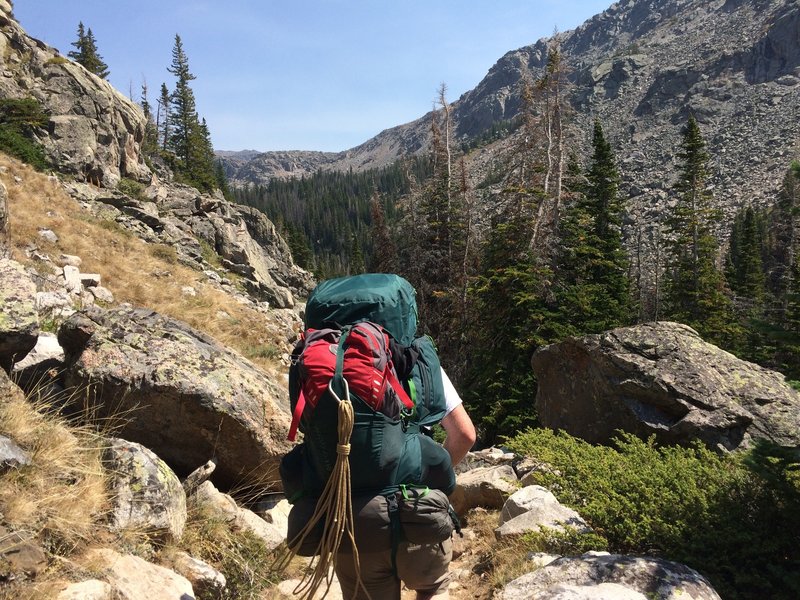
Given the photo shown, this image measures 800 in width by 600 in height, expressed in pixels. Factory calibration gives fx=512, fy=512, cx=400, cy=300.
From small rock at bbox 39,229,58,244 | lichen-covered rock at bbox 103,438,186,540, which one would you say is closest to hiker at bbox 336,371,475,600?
lichen-covered rock at bbox 103,438,186,540

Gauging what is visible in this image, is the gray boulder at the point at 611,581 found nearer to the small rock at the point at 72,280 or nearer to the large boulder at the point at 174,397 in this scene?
the large boulder at the point at 174,397

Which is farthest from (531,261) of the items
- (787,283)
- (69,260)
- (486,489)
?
(787,283)

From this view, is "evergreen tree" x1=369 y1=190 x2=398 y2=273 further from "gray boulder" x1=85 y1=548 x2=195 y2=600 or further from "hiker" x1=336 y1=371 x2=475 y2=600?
"hiker" x1=336 y1=371 x2=475 y2=600

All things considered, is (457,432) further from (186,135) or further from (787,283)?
(186,135)

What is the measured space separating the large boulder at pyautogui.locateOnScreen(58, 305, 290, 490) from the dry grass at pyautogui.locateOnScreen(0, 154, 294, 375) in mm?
5810

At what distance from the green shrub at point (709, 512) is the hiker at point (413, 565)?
2087 mm

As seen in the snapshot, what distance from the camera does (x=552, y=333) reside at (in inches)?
579

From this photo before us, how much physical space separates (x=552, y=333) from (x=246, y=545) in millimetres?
12220

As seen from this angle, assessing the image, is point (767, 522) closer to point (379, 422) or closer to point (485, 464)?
point (379, 422)

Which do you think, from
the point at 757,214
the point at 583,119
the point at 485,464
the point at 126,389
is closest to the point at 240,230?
the point at 485,464

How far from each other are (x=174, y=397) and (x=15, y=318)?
135cm

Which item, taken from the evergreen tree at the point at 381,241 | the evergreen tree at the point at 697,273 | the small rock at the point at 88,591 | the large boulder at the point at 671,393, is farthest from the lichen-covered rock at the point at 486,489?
the evergreen tree at the point at 697,273

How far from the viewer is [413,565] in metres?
2.39

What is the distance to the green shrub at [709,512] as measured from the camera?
11.4 ft
